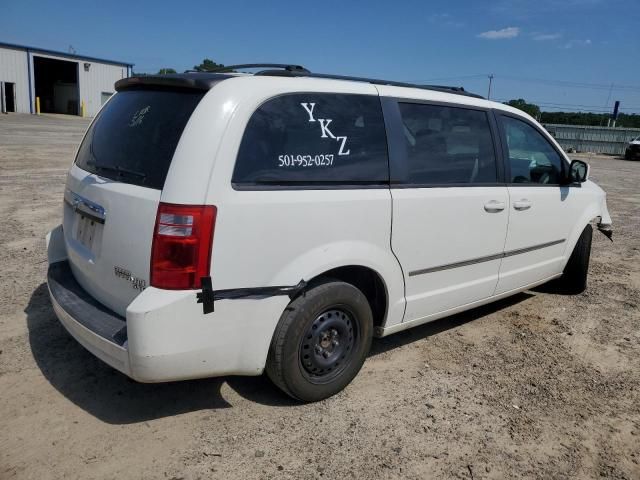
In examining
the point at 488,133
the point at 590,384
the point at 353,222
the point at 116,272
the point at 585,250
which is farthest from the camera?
the point at 585,250

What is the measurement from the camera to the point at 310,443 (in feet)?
9.28

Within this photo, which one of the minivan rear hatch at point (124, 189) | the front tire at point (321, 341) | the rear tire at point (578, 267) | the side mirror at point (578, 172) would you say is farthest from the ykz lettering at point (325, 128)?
the rear tire at point (578, 267)

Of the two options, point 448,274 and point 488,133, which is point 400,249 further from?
point 488,133

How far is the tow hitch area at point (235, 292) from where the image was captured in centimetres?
257

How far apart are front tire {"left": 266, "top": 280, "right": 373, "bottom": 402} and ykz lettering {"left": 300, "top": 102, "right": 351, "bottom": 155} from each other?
0.78 m

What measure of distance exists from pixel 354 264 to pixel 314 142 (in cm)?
74

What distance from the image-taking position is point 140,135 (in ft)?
9.62

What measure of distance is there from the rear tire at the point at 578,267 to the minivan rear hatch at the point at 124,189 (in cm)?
403

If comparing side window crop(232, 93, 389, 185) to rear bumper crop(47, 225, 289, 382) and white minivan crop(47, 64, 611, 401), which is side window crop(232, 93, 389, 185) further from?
rear bumper crop(47, 225, 289, 382)

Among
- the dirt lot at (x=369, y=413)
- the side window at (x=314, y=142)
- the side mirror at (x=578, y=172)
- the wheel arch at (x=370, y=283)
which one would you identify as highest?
the side window at (x=314, y=142)

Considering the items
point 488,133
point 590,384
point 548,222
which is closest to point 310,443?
point 590,384

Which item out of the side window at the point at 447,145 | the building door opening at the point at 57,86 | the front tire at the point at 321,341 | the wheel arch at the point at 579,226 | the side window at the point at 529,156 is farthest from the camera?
the building door opening at the point at 57,86

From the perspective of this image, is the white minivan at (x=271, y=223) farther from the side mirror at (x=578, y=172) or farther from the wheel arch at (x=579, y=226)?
the wheel arch at (x=579, y=226)

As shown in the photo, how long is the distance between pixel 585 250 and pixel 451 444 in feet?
10.3
